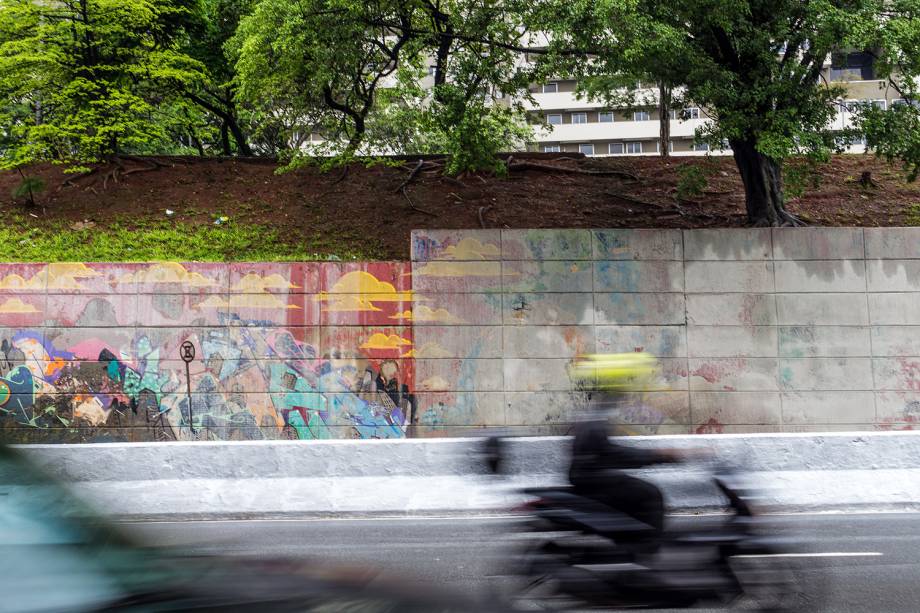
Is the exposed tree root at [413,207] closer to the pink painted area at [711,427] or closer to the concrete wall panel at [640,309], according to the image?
the concrete wall panel at [640,309]

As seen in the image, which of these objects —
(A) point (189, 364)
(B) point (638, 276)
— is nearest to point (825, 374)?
(B) point (638, 276)

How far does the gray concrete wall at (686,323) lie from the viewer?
13.1 m

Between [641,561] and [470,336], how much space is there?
8.59m

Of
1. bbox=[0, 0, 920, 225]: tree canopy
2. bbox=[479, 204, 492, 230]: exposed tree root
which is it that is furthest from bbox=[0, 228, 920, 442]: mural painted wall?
bbox=[479, 204, 492, 230]: exposed tree root

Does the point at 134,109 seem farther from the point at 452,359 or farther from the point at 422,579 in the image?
the point at 422,579

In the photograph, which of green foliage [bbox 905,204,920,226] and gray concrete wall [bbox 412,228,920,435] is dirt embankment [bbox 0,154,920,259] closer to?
green foliage [bbox 905,204,920,226]

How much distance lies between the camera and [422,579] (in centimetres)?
610

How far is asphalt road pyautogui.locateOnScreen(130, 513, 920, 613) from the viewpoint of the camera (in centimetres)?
584

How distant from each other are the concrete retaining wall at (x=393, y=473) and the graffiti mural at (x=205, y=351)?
388cm

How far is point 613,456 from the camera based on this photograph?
16.6 feet

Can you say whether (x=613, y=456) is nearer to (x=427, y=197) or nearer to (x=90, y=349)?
(x=90, y=349)

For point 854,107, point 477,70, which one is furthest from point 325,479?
point 854,107

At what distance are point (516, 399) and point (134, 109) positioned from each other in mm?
12401

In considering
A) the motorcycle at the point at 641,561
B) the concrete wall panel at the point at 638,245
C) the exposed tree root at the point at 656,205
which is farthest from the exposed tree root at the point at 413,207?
the motorcycle at the point at 641,561
